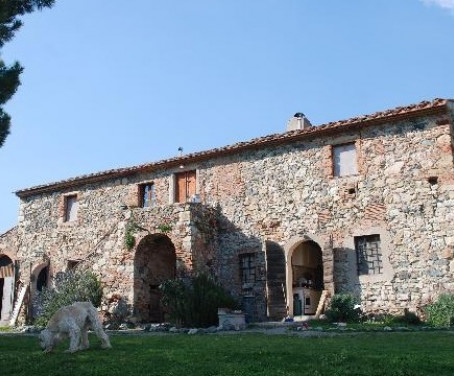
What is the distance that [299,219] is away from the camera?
672 inches

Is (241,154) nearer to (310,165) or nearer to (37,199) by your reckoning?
(310,165)

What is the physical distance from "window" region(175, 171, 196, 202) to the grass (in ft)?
34.2

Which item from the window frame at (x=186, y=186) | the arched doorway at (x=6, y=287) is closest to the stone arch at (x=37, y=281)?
the arched doorway at (x=6, y=287)

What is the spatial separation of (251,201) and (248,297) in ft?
10.2

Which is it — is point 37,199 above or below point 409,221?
above

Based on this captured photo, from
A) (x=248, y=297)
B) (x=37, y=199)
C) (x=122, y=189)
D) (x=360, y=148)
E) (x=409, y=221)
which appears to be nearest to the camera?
(x=409, y=221)

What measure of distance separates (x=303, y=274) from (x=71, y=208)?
10159mm

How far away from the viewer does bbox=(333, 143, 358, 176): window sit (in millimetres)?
16656

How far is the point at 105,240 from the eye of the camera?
1828 cm

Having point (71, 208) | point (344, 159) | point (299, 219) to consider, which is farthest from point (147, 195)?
point (344, 159)

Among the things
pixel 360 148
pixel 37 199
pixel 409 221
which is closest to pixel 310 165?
pixel 360 148

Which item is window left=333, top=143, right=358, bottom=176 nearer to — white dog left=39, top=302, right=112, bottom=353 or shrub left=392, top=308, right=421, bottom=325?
shrub left=392, top=308, right=421, bottom=325

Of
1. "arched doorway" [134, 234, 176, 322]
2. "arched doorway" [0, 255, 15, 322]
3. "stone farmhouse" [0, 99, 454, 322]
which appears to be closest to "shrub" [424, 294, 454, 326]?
"stone farmhouse" [0, 99, 454, 322]

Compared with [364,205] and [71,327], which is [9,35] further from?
[364,205]
